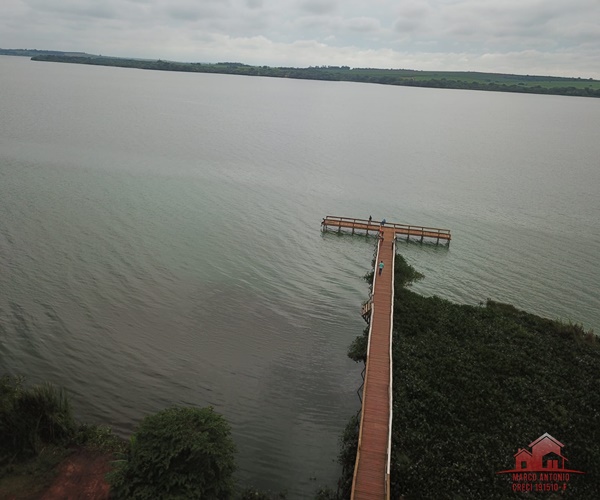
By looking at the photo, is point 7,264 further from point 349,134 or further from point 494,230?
point 349,134

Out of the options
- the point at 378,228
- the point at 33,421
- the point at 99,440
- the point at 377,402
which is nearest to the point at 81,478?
the point at 99,440

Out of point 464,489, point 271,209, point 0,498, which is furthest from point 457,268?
point 0,498

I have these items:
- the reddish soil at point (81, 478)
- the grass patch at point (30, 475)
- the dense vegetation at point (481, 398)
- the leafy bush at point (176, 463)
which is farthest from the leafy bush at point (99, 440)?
the dense vegetation at point (481, 398)

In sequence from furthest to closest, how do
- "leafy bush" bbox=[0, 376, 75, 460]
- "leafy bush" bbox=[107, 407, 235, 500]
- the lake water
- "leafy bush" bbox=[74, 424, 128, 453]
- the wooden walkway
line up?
the lake water < "leafy bush" bbox=[74, 424, 128, 453] < "leafy bush" bbox=[0, 376, 75, 460] < the wooden walkway < "leafy bush" bbox=[107, 407, 235, 500]

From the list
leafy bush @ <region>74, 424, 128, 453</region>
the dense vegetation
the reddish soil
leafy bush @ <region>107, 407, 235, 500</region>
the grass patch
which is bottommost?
leafy bush @ <region>74, 424, 128, 453</region>

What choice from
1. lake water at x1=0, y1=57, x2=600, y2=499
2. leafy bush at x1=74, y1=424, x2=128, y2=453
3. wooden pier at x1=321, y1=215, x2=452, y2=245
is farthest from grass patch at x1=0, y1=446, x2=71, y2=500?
wooden pier at x1=321, y1=215, x2=452, y2=245

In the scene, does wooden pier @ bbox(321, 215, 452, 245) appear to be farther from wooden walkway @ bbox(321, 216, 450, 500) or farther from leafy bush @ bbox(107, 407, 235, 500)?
leafy bush @ bbox(107, 407, 235, 500)
